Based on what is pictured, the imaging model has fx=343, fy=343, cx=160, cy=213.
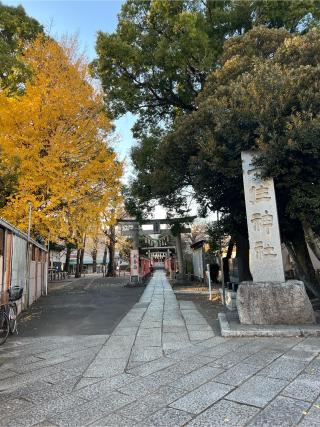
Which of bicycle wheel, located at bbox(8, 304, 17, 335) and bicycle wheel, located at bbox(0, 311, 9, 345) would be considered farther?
bicycle wheel, located at bbox(8, 304, 17, 335)

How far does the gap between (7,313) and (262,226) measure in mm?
5382

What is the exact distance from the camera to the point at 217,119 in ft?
25.9

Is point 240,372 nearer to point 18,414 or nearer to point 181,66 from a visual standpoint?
point 18,414

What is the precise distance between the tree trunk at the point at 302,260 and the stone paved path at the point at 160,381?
3709mm

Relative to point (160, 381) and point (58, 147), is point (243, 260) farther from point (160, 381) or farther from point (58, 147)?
point (160, 381)

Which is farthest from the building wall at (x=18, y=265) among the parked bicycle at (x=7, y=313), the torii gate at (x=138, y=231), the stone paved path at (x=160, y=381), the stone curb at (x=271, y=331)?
the torii gate at (x=138, y=231)

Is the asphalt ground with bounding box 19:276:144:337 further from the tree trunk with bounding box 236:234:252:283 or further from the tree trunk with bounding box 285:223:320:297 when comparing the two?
the tree trunk with bounding box 285:223:320:297

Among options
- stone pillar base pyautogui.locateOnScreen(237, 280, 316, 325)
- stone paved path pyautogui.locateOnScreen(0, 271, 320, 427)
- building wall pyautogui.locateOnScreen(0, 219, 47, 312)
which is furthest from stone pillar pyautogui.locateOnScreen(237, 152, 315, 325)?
building wall pyautogui.locateOnScreen(0, 219, 47, 312)

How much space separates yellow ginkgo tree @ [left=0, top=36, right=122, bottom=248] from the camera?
11.1m

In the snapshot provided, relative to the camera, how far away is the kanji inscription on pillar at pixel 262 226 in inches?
276

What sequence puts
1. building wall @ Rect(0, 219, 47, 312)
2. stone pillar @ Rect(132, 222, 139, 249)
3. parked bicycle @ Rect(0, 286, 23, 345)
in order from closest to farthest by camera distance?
parked bicycle @ Rect(0, 286, 23, 345) → building wall @ Rect(0, 219, 47, 312) → stone pillar @ Rect(132, 222, 139, 249)

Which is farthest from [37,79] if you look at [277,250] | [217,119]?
[277,250]

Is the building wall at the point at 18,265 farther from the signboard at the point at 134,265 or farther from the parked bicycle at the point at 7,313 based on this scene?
the signboard at the point at 134,265

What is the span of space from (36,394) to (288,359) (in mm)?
3190
